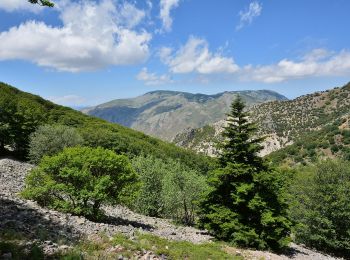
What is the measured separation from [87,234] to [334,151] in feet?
423

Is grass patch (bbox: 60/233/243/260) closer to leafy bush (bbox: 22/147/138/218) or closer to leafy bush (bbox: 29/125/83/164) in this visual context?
leafy bush (bbox: 22/147/138/218)

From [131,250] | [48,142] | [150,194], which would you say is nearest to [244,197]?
[131,250]

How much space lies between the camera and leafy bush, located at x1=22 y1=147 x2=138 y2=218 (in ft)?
80.0

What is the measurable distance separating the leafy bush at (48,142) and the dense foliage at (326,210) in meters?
33.3

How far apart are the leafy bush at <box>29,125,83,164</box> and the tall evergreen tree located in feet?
98.0

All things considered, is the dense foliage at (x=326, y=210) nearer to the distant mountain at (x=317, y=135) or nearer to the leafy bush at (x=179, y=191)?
the leafy bush at (x=179, y=191)

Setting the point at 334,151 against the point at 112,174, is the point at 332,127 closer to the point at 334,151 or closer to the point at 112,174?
the point at 334,151

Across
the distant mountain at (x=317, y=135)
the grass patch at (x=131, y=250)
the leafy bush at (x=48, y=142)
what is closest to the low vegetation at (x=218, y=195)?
the grass patch at (x=131, y=250)

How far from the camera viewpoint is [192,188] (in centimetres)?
4316

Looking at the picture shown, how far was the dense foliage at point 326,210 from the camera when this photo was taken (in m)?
36.6

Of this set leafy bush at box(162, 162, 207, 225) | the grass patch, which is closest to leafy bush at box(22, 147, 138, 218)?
the grass patch

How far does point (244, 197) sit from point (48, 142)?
35.4 meters

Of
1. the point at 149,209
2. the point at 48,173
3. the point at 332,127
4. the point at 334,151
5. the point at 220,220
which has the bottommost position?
the point at 149,209

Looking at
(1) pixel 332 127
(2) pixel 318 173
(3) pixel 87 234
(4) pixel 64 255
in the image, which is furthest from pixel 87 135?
(1) pixel 332 127
